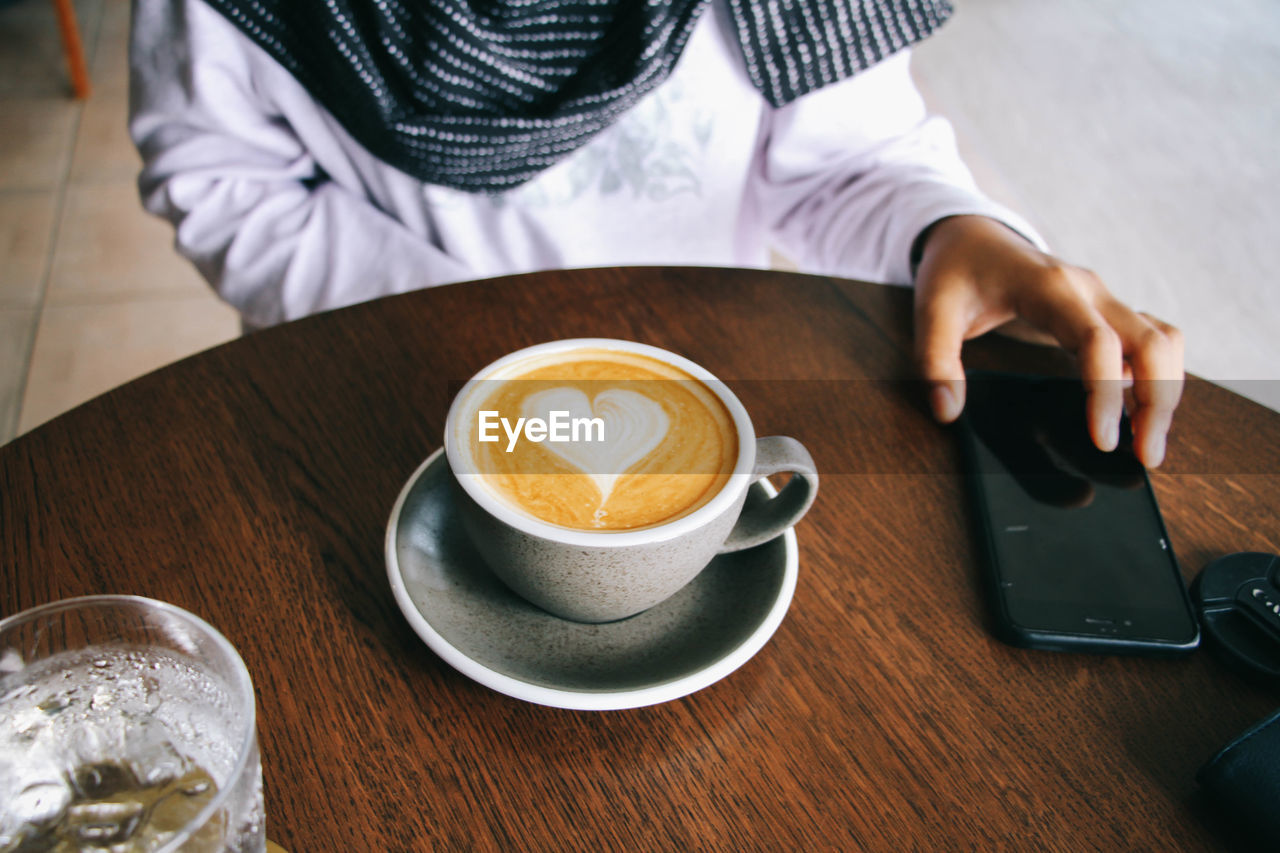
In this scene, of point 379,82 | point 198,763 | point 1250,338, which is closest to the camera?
point 198,763

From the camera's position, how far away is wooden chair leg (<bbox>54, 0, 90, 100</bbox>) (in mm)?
1826

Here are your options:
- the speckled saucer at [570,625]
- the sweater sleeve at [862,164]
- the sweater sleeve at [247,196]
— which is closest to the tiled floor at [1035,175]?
the sweater sleeve at [247,196]

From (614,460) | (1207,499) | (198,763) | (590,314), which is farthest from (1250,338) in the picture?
(198,763)

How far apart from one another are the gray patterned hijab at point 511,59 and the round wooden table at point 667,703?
0.20 metres

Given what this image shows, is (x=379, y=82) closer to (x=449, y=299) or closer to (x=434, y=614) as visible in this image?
(x=449, y=299)

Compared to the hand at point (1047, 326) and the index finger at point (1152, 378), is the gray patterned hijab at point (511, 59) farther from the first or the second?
the index finger at point (1152, 378)

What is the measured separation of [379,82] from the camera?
25.7 inches

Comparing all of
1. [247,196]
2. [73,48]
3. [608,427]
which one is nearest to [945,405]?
[608,427]

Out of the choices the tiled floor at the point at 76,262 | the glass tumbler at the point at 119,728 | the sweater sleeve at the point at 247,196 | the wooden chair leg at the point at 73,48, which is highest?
the glass tumbler at the point at 119,728

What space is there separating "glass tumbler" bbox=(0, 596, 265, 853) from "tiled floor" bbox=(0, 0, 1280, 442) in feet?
3.96

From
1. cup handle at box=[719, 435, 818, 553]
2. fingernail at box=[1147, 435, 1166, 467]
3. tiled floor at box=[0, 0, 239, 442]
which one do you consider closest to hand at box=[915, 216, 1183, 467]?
fingernail at box=[1147, 435, 1166, 467]

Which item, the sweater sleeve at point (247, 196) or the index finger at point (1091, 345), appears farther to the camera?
the sweater sleeve at point (247, 196)

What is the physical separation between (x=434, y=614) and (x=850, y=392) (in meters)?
0.28

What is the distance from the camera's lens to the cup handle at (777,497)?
36cm
